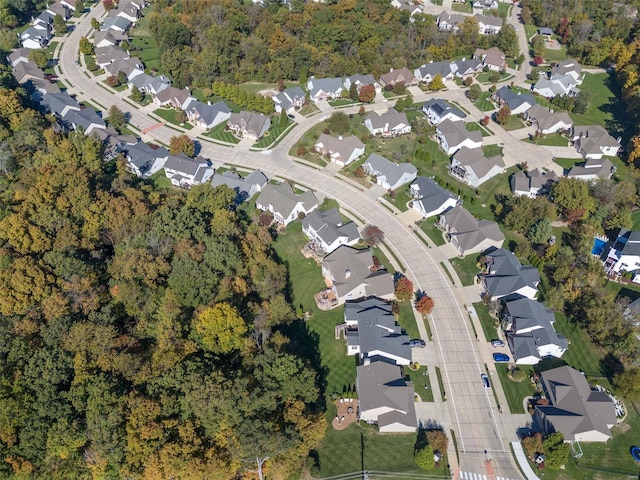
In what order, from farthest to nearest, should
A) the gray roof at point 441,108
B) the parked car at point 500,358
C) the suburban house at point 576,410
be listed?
1. the gray roof at point 441,108
2. the parked car at point 500,358
3. the suburban house at point 576,410

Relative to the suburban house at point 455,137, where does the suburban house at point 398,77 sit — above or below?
above

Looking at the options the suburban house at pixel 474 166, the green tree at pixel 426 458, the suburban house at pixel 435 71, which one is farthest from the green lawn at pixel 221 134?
the green tree at pixel 426 458

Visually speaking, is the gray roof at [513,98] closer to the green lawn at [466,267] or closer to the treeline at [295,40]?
the treeline at [295,40]

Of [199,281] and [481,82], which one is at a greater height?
[481,82]

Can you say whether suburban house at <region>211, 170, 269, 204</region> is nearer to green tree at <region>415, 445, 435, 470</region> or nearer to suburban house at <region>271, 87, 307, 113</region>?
suburban house at <region>271, 87, 307, 113</region>

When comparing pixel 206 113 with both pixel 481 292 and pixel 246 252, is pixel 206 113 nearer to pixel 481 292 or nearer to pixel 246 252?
pixel 246 252

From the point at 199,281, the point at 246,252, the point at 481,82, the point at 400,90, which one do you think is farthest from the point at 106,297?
the point at 481,82

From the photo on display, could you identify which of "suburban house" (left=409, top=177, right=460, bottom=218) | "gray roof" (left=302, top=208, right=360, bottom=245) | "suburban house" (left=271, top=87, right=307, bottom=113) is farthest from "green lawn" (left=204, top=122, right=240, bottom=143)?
"suburban house" (left=409, top=177, right=460, bottom=218)

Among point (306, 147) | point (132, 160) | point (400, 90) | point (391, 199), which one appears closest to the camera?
point (391, 199)

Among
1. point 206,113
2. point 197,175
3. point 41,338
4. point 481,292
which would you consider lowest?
point 41,338
